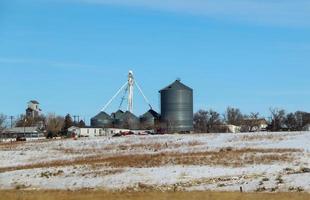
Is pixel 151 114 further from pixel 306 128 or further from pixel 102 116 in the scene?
pixel 306 128

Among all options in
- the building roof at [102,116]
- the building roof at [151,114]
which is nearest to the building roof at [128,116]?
the building roof at [151,114]

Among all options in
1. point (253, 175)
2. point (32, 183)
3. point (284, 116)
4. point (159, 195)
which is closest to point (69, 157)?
point (32, 183)

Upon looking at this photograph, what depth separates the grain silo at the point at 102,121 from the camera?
182500 millimetres

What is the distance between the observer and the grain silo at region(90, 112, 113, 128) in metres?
182

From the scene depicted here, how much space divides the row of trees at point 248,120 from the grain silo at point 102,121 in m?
25.1

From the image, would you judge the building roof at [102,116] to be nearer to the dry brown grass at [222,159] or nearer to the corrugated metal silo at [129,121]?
the corrugated metal silo at [129,121]

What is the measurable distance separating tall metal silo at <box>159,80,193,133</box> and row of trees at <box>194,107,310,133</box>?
7.29m

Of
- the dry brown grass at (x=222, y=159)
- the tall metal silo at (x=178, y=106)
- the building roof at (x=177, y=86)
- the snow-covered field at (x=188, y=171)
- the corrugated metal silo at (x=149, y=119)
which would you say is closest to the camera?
the snow-covered field at (x=188, y=171)

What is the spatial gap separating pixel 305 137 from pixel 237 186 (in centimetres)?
3221

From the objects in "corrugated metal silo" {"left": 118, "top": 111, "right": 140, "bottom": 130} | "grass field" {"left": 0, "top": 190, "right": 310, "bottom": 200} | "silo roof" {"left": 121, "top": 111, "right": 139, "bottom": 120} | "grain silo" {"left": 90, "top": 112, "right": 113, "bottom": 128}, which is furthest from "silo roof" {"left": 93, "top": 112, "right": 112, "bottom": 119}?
"grass field" {"left": 0, "top": 190, "right": 310, "bottom": 200}

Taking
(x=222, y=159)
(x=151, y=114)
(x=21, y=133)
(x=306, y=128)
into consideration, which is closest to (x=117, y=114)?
(x=151, y=114)

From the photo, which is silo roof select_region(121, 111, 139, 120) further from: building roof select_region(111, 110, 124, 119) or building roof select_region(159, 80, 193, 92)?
building roof select_region(159, 80, 193, 92)

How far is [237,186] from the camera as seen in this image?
3275 cm

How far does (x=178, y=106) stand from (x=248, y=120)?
2891 centimetres
